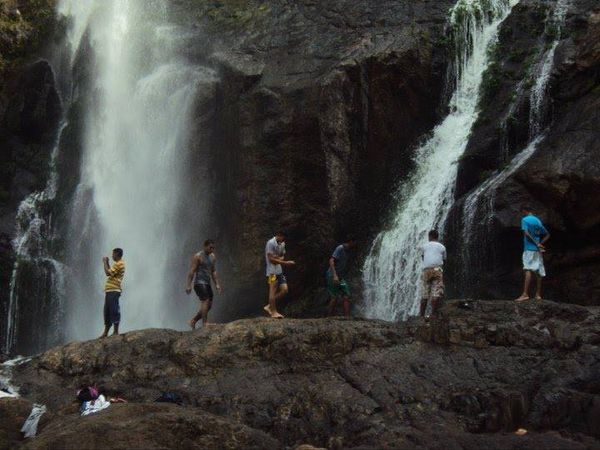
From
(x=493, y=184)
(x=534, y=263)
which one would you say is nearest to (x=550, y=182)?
(x=493, y=184)

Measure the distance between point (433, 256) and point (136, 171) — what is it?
14.3 meters

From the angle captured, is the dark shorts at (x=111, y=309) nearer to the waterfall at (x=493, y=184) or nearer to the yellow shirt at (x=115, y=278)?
the yellow shirt at (x=115, y=278)

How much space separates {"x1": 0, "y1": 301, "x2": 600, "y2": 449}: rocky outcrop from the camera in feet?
31.1

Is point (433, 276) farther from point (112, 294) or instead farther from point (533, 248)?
point (112, 294)

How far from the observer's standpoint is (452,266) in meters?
18.8

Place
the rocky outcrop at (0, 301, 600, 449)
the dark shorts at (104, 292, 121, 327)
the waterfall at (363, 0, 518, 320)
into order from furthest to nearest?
the waterfall at (363, 0, 518, 320), the dark shorts at (104, 292, 121, 327), the rocky outcrop at (0, 301, 600, 449)

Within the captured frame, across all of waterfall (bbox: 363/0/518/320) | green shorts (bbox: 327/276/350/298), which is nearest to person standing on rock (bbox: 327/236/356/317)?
green shorts (bbox: 327/276/350/298)

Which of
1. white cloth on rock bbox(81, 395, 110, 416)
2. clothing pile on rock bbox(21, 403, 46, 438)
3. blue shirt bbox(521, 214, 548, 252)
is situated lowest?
clothing pile on rock bbox(21, 403, 46, 438)

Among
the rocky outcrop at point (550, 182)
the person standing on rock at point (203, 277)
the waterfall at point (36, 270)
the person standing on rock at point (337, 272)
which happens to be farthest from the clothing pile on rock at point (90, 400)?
the waterfall at point (36, 270)

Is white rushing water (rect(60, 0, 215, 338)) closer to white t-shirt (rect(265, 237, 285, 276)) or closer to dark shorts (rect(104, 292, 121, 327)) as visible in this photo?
dark shorts (rect(104, 292, 121, 327))

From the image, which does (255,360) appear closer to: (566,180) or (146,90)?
(566,180)

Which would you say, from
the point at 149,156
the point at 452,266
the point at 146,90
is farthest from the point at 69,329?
the point at 452,266

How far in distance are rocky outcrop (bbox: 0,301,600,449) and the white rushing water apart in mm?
9337

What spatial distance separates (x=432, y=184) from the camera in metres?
21.3
